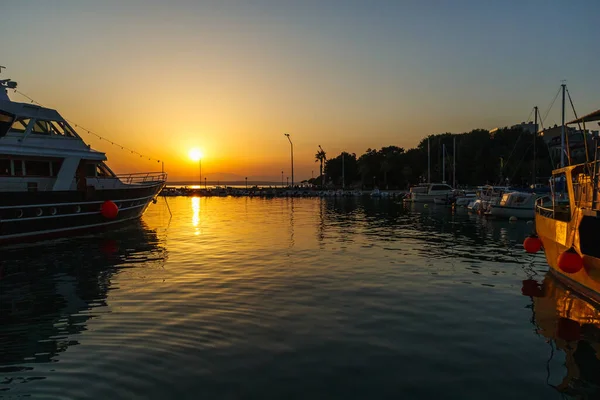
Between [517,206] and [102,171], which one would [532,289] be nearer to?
[102,171]

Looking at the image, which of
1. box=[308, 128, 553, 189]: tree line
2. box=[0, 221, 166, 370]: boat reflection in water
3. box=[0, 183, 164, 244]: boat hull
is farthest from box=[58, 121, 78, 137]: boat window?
box=[308, 128, 553, 189]: tree line

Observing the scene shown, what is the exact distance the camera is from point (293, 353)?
7574 millimetres

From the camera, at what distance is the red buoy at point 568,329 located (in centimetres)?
859

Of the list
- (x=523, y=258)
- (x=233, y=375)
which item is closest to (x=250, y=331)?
(x=233, y=375)

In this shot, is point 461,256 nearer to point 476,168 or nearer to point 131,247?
point 131,247

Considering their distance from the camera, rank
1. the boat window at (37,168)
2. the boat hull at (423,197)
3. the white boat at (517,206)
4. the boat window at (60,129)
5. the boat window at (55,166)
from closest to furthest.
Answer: the boat window at (37,168), the boat window at (55,166), the boat window at (60,129), the white boat at (517,206), the boat hull at (423,197)

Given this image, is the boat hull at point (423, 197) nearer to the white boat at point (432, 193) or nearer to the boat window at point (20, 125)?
→ the white boat at point (432, 193)

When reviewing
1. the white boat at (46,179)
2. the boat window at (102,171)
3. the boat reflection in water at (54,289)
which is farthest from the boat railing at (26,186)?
the boat window at (102,171)

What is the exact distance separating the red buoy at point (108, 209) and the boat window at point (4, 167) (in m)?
5.22

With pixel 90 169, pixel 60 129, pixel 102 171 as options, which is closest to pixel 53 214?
pixel 90 169

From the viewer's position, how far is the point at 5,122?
71.7ft

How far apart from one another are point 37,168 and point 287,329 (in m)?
21.1

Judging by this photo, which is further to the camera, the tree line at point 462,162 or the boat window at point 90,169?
the tree line at point 462,162

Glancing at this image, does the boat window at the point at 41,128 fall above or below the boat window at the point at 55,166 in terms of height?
above
